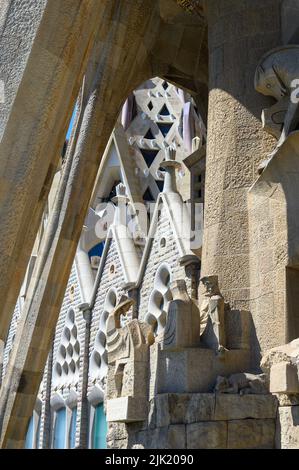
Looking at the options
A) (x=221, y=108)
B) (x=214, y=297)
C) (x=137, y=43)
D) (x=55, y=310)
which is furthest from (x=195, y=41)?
(x=214, y=297)

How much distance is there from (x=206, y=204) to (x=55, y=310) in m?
3.69

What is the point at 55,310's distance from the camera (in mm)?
11578

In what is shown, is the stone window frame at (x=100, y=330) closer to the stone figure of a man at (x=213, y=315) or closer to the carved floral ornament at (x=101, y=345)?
the carved floral ornament at (x=101, y=345)

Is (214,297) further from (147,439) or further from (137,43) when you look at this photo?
(137,43)

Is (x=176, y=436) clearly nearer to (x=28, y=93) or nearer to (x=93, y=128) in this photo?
(x=28, y=93)

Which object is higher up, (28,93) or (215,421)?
(28,93)

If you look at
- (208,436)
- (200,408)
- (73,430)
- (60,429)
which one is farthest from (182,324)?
(60,429)

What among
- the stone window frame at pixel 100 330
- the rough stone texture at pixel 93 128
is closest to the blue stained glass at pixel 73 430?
the stone window frame at pixel 100 330

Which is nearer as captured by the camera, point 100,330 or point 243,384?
point 243,384

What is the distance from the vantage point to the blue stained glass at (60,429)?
19328 millimetres

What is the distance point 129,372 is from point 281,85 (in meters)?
3.12

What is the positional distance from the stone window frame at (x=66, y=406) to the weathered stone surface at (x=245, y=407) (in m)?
12.3

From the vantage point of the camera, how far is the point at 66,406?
64.3 feet

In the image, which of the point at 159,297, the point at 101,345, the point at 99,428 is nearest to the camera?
the point at 159,297
